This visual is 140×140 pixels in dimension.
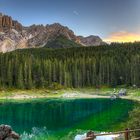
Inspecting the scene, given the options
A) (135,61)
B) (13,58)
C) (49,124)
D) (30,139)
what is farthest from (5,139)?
(135,61)

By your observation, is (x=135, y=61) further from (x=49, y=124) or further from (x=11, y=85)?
(x=49, y=124)

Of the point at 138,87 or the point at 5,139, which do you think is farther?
the point at 138,87

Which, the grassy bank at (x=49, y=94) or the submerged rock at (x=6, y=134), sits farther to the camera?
the grassy bank at (x=49, y=94)

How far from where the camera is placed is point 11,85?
178500 millimetres

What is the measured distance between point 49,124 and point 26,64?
4323 inches

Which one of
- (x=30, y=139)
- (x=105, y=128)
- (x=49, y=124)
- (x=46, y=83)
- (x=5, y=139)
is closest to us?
(x=5, y=139)

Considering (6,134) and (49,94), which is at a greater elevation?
(6,134)

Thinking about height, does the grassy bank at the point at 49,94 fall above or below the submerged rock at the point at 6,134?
below

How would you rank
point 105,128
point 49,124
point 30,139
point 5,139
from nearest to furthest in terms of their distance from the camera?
point 5,139 → point 30,139 → point 105,128 → point 49,124

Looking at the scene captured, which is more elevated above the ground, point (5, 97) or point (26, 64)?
point (26, 64)

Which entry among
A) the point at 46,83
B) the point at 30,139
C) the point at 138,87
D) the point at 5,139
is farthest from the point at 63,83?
the point at 5,139

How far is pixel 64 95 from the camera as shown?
16512 centimetres

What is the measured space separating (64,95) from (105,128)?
9761 centimetres

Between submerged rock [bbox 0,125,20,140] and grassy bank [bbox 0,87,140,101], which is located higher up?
submerged rock [bbox 0,125,20,140]
